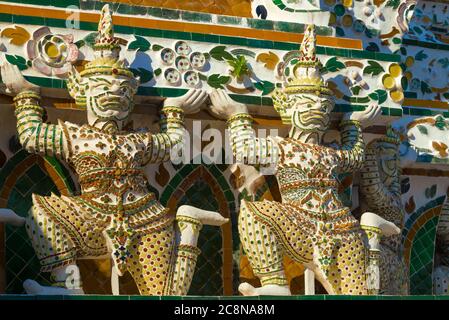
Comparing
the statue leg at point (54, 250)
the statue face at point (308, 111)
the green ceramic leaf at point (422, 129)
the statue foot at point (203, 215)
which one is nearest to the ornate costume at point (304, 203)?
the statue face at point (308, 111)

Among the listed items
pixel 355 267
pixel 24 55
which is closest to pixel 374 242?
pixel 355 267

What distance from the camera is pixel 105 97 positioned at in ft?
44.7

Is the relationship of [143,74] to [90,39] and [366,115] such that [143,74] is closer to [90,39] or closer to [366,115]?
[90,39]

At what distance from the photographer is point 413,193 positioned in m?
16.2

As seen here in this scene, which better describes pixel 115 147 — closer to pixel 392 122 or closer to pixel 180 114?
pixel 180 114

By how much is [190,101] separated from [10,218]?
184 cm

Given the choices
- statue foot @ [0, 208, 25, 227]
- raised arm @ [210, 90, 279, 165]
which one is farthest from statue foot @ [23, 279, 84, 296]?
raised arm @ [210, 90, 279, 165]

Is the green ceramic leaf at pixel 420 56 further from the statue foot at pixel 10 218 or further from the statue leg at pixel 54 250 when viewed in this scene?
the statue foot at pixel 10 218

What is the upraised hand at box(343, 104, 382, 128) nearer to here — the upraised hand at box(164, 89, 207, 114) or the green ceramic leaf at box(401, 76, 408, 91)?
the upraised hand at box(164, 89, 207, 114)

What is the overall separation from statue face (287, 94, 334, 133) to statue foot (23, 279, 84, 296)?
2415mm

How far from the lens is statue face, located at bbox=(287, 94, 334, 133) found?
14.3 m

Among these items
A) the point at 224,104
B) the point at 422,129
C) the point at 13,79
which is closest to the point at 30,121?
the point at 13,79

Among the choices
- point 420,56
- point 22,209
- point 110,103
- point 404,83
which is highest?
point 420,56
